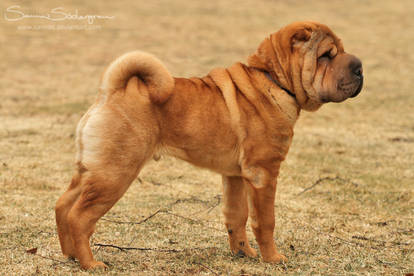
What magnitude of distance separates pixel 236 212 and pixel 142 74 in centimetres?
134

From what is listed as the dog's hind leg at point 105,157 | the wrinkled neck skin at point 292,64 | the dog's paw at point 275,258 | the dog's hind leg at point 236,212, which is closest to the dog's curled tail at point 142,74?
the dog's hind leg at point 105,157

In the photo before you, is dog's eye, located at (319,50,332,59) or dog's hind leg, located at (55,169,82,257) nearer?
dog's hind leg, located at (55,169,82,257)

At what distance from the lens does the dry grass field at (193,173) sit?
432 cm

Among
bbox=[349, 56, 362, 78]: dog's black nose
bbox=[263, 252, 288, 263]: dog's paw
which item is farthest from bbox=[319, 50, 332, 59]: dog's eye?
bbox=[263, 252, 288, 263]: dog's paw

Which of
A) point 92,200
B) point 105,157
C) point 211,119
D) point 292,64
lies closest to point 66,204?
point 92,200

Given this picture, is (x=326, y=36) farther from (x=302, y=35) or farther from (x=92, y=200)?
(x=92, y=200)

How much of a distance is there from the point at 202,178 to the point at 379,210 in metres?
2.20

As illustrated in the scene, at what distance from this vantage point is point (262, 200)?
3980mm

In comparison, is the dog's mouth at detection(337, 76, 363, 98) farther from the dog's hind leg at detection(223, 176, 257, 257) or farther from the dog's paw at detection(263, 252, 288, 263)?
the dog's paw at detection(263, 252, 288, 263)

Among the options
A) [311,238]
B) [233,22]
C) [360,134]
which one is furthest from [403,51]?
[311,238]

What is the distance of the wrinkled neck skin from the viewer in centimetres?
399

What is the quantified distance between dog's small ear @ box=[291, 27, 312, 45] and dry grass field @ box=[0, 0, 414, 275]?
1670 mm

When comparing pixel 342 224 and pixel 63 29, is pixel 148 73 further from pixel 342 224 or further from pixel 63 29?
pixel 63 29

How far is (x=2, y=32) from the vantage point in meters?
16.8
